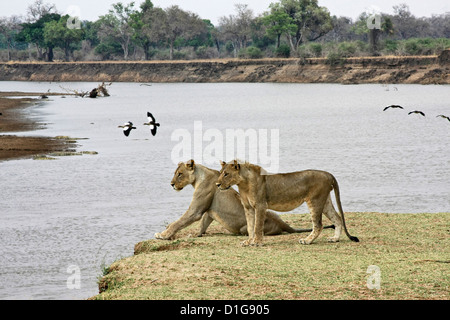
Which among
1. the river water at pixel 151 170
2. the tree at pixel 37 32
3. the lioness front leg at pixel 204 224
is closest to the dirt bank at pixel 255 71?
the tree at pixel 37 32

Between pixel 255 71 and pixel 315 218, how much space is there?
108 m

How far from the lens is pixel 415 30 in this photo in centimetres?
15662

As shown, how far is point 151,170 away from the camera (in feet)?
94.4

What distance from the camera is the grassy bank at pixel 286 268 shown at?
28.5 feet

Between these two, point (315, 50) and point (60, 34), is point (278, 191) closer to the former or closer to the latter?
point (315, 50)

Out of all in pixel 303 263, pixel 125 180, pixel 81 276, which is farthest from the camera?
pixel 125 180

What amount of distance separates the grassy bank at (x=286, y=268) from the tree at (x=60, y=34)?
429 ft

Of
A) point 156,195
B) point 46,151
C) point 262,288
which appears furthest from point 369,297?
point 46,151

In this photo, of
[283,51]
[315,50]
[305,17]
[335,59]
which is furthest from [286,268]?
[305,17]

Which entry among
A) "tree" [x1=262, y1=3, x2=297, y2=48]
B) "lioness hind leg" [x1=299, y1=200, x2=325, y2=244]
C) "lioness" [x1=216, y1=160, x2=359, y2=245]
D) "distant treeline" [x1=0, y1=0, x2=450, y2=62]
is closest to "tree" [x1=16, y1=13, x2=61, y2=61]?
"distant treeline" [x1=0, y1=0, x2=450, y2=62]

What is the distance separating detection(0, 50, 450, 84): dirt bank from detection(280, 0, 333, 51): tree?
38.7 ft
